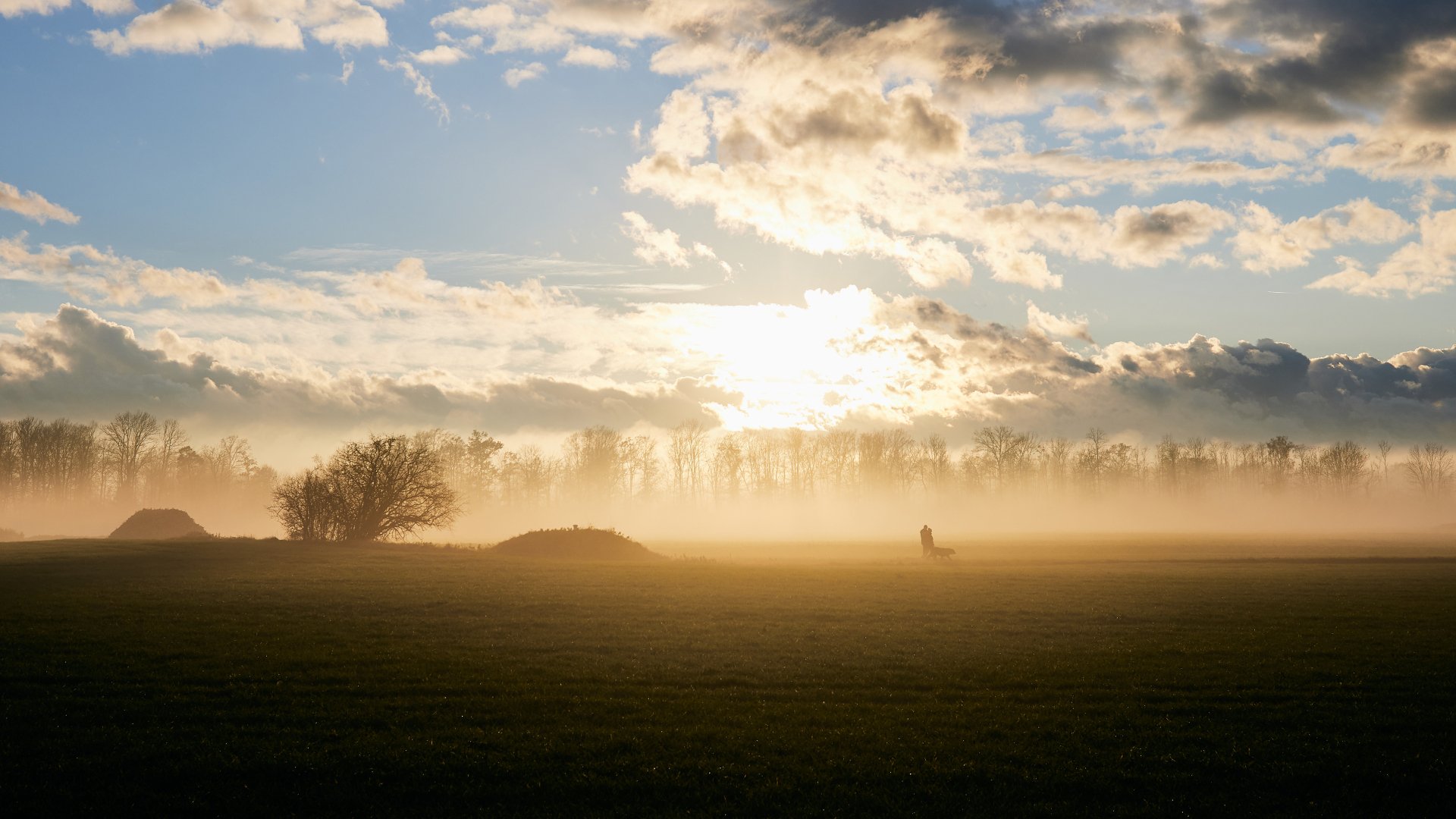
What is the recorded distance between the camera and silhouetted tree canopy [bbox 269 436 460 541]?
Answer: 73625mm

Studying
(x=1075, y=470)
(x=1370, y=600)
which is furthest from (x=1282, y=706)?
(x=1075, y=470)

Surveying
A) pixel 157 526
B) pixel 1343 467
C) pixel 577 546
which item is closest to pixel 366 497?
pixel 577 546

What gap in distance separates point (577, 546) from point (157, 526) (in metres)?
51.9

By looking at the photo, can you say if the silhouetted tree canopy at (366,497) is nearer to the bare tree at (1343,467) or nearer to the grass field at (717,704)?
the grass field at (717,704)

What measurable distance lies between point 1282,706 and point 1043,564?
49.1 m

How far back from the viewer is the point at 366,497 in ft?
244

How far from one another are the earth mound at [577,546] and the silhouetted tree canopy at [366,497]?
8.92m

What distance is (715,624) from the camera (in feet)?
102

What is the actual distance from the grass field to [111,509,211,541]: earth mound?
5638 cm

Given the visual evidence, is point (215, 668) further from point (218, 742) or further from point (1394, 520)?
point (1394, 520)

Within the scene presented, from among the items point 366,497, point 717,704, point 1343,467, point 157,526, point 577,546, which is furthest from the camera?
point 1343,467

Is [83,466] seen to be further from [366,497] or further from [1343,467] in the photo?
[1343,467]

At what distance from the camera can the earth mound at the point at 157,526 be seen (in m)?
88.8

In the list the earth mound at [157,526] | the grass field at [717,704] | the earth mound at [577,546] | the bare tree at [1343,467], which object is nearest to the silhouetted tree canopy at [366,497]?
the earth mound at [577,546]
